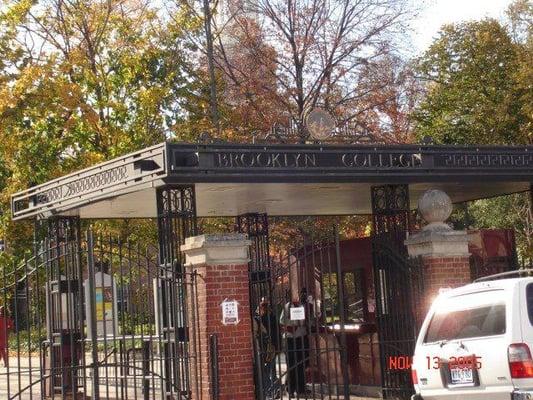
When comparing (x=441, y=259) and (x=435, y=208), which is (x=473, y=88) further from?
(x=441, y=259)

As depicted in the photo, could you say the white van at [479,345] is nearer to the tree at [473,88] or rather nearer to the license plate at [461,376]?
the license plate at [461,376]

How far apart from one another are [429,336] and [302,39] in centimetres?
2166

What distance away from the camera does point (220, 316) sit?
13.4 metres

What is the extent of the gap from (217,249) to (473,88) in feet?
101

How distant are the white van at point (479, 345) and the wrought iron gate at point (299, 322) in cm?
208

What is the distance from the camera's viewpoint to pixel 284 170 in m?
14.6

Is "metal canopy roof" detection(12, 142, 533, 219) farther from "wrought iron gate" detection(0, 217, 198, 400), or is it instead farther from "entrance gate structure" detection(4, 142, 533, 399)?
"wrought iron gate" detection(0, 217, 198, 400)

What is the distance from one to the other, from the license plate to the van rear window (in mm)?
356

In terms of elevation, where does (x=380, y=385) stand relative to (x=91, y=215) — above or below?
below

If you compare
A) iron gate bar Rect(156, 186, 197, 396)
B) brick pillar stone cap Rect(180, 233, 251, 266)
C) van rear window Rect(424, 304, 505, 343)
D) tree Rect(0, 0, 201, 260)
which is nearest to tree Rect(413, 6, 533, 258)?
tree Rect(0, 0, 201, 260)

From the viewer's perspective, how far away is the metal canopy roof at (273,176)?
46.3ft

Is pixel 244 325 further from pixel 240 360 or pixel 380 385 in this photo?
pixel 380 385

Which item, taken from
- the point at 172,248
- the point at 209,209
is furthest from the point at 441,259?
the point at 209,209

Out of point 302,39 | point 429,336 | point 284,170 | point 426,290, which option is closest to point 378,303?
point 426,290
